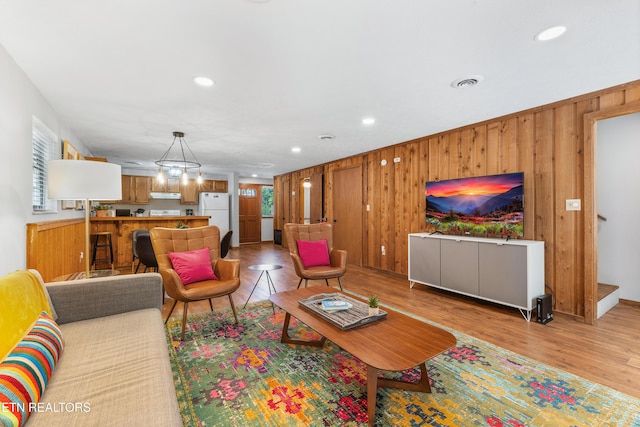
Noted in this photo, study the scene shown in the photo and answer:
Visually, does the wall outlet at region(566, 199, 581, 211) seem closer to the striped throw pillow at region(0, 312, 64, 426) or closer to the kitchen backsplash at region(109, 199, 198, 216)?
the striped throw pillow at region(0, 312, 64, 426)

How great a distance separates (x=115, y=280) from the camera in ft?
6.59

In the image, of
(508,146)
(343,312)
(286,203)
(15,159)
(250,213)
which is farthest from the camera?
(250,213)

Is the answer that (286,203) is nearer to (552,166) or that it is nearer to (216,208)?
(216,208)

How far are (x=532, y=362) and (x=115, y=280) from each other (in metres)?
3.14

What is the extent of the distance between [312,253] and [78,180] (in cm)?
246

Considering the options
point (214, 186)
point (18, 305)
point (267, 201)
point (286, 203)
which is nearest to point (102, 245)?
point (214, 186)

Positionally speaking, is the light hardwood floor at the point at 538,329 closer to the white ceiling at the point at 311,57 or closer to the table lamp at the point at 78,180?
the table lamp at the point at 78,180

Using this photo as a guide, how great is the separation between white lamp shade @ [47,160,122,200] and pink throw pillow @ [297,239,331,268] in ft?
7.02

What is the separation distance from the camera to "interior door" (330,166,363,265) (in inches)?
231

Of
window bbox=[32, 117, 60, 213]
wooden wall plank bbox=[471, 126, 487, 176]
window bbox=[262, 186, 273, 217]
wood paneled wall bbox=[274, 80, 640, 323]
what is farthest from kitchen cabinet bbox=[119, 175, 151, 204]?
wooden wall plank bbox=[471, 126, 487, 176]

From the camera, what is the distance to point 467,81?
2520 millimetres

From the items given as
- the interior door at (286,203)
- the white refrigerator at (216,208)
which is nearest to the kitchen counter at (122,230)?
the white refrigerator at (216,208)

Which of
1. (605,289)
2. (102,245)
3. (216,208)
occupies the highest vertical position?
(216,208)

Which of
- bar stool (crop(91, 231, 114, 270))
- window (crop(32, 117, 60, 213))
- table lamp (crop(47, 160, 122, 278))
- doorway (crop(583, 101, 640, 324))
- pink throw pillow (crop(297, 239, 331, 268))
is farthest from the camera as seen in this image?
bar stool (crop(91, 231, 114, 270))
